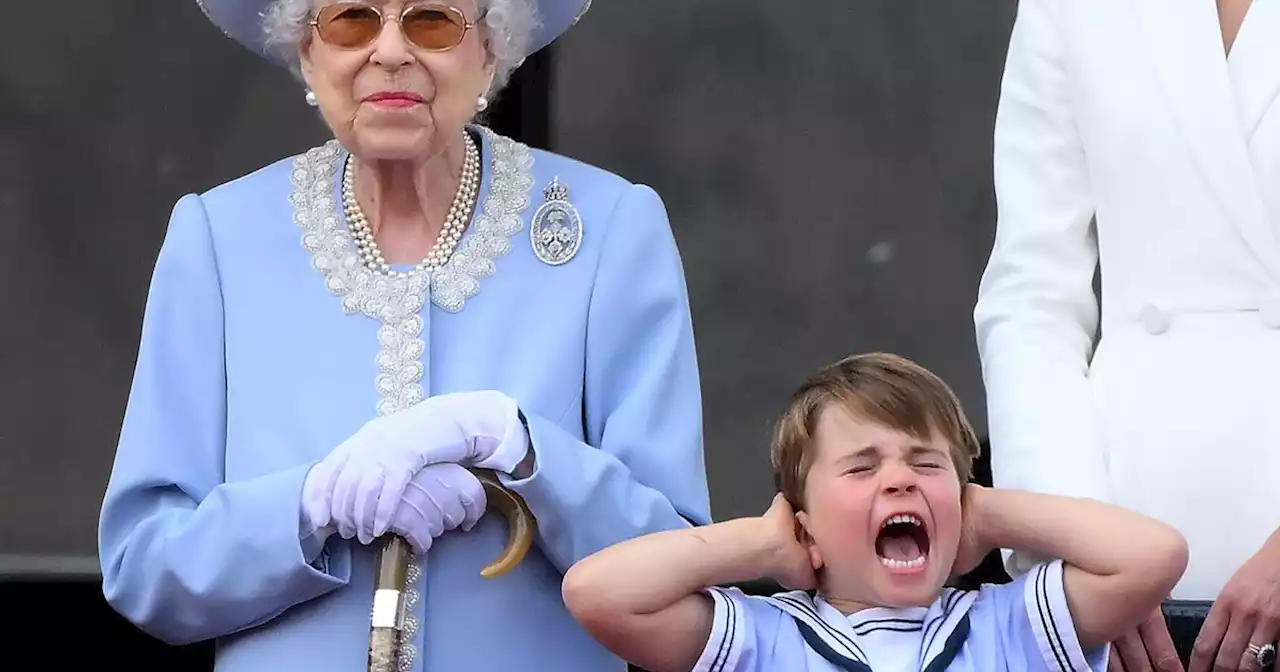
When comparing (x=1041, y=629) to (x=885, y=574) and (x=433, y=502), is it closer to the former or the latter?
(x=885, y=574)

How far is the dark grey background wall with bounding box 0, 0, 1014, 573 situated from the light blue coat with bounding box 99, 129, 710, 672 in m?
1.60

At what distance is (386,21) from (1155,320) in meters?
0.98

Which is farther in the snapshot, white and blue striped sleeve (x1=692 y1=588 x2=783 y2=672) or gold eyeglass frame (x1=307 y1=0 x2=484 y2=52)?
gold eyeglass frame (x1=307 y1=0 x2=484 y2=52)

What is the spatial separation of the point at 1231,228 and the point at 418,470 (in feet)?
3.33

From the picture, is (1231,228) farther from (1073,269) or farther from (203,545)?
(203,545)

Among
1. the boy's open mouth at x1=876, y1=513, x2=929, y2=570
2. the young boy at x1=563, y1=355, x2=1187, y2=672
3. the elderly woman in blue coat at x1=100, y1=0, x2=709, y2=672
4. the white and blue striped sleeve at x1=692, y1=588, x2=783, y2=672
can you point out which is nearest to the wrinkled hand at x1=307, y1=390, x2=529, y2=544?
the elderly woman in blue coat at x1=100, y1=0, x2=709, y2=672

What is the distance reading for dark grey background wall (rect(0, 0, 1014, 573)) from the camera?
4.04 m

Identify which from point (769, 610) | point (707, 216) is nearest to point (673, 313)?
point (769, 610)

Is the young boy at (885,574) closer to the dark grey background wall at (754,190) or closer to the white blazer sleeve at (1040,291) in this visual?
the white blazer sleeve at (1040,291)

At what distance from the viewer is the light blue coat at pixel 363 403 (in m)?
2.22

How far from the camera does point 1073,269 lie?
8.34 ft

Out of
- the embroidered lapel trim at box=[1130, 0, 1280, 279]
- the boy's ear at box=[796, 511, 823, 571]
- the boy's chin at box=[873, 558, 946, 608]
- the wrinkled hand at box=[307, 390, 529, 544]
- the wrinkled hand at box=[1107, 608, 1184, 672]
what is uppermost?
the embroidered lapel trim at box=[1130, 0, 1280, 279]

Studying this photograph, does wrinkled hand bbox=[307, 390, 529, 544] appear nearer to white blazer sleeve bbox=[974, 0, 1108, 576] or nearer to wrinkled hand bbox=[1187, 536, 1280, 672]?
white blazer sleeve bbox=[974, 0, 1108, 576]

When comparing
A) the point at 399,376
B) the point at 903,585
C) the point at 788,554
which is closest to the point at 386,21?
the point at 399,376
